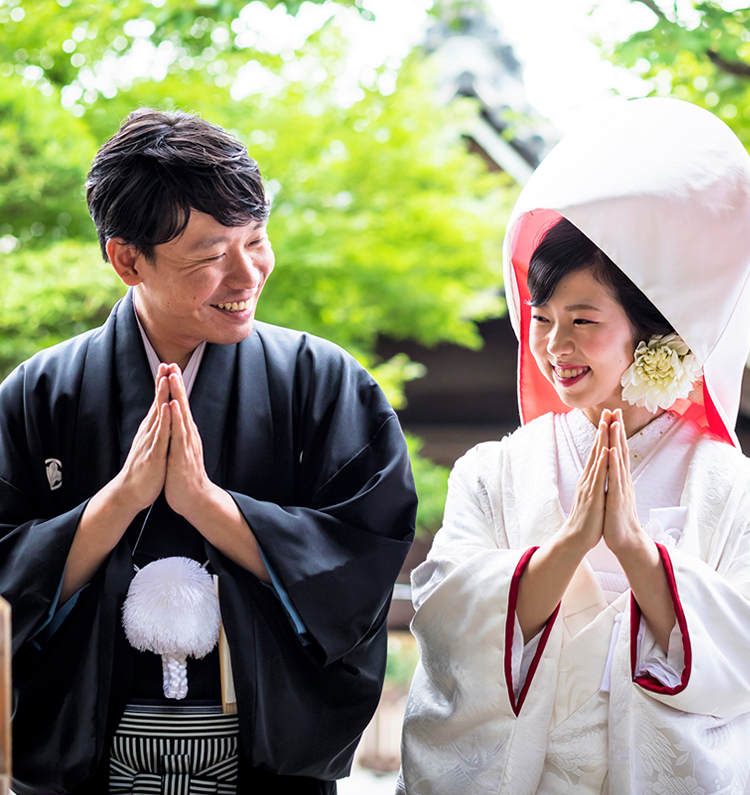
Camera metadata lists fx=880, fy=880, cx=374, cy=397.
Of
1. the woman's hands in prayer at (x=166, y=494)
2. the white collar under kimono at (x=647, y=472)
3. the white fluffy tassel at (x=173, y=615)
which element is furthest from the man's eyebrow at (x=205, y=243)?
the white collar under kimono at (x=647, y=472)

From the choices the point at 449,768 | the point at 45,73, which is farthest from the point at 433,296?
the point at 449,768

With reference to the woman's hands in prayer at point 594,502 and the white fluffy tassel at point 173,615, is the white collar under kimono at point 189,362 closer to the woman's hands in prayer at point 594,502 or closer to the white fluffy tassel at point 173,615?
the white fluffy tassel at point 173,615

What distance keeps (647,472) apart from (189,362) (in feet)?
3.76

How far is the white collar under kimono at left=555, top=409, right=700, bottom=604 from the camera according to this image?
2018 mm

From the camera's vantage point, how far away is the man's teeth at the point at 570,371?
203cm

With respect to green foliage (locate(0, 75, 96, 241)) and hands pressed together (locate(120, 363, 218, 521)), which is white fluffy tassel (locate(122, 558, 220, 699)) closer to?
hands pressed together (locate(120, 363, 218, 521))

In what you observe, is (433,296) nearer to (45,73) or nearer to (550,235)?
(45,73)

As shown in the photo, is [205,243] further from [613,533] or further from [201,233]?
[613,533]

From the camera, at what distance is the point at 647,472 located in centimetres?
209

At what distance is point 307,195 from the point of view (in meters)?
5.01

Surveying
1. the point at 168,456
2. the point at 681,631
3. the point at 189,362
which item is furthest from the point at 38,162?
the point at 681,631

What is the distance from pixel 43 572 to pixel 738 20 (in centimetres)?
352

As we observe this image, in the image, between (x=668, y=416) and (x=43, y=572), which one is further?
(x=668, y=416)

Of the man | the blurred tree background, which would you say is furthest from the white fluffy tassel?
the blurred tree background
